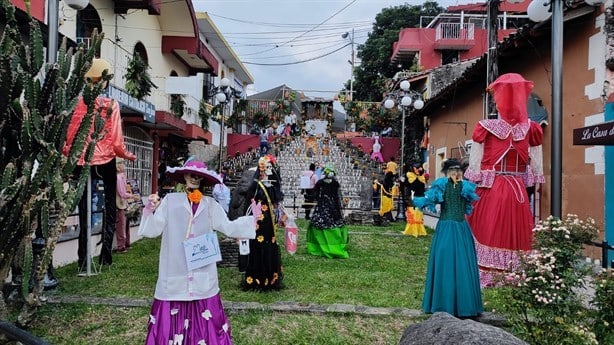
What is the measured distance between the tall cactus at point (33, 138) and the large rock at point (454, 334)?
2.71 m

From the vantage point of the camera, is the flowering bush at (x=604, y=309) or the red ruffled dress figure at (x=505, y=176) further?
the red ruffled dress figure at (x=505, y=176)

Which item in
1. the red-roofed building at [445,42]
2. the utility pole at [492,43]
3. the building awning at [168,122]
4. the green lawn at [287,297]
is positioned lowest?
the green lawn at [287,297]

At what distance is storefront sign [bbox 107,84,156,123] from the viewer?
9.88 m

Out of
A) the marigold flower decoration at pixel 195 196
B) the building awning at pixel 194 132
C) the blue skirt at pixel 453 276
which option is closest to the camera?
the marigold flower decoration at pixel 195 196

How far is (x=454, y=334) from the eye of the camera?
2.56 meters

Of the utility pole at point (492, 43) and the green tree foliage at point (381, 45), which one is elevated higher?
the green tree foliage at point (381, 45)

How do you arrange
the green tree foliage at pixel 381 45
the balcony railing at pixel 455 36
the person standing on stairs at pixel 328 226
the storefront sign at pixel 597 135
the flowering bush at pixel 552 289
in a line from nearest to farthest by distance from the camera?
the flowering bush at pixel 552 289, the storefront sign at pixel 597 135, the person standing on stairs at pixel 328 226, the balcony railing at pixel 455 36, the green tree foliage at pixel 381 45

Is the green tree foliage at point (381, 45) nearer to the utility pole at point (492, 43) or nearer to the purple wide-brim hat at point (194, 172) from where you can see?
the utility pole at point (492, 43)

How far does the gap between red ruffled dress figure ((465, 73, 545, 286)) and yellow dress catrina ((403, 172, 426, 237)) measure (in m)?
5.54

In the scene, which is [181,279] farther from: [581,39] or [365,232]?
[365,232]

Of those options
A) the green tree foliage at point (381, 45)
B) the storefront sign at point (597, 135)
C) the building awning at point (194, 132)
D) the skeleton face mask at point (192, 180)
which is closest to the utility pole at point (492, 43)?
the storefront sign at point (597, 135)

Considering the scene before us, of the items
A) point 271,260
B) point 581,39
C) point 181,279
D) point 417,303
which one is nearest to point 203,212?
point 181,279

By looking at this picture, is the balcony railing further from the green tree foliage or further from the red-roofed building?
the green tree foliage

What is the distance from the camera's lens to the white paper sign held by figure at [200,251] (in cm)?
383
